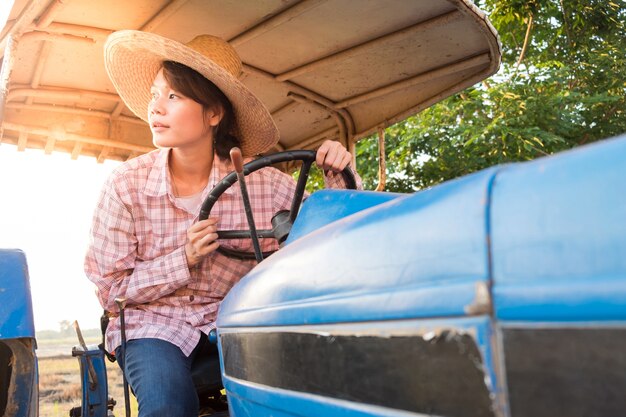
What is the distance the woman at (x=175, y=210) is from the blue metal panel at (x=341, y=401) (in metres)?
0.56

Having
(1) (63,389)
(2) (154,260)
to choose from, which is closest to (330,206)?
(2) (154,260)

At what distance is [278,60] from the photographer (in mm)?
2979

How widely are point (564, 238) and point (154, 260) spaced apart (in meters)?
1.65

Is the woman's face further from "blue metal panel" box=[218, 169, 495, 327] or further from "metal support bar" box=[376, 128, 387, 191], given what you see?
"blue metal panel" box=[218, 169, 495, 327]

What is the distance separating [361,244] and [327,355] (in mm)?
163

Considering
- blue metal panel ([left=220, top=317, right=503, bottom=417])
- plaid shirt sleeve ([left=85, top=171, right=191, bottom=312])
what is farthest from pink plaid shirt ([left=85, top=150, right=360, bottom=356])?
blue metal panel ([left=220, top=317, right=503, bottom=417])

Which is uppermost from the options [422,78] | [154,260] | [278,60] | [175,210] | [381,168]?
[278,60]

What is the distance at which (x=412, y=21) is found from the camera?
8.84ft

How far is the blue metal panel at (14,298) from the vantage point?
185cm

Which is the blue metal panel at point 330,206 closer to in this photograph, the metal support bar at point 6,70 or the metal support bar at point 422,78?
the metal support bar at point 6,70

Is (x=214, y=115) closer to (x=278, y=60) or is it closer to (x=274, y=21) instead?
(x=274, y=21)

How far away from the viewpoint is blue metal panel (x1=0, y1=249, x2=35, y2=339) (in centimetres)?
185

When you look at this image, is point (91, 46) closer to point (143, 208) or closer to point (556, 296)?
point (143, 208)

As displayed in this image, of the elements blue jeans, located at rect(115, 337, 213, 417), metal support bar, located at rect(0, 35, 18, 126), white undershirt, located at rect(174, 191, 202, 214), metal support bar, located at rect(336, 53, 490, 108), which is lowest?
blue jeans, located at rect(115, 337, 213, 417)
